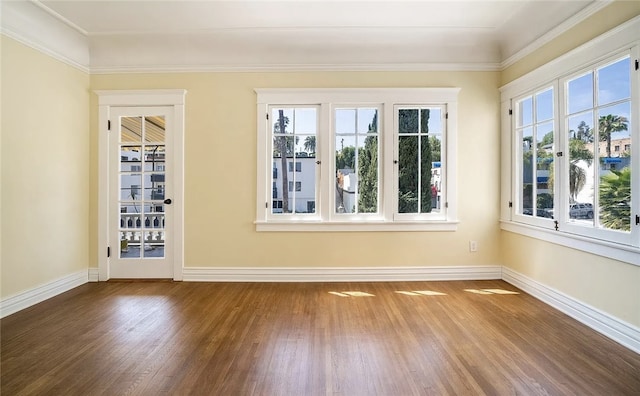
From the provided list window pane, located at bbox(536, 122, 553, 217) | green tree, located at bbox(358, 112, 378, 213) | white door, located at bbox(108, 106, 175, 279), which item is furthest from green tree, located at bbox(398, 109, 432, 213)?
white door, located at bbox(108, 106, 175, 279)

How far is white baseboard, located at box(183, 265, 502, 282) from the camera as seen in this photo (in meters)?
3.89

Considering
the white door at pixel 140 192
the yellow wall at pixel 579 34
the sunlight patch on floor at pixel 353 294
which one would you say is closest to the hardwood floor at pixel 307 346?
the sunlight patch on floor at pixel 353 294

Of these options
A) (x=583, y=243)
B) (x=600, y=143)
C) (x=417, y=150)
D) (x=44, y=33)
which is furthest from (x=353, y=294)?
(x=44, y=33)

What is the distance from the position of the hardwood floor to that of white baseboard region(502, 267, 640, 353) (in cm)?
9

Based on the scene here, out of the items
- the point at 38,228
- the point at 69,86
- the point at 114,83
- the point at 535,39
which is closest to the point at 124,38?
the point at 114,83

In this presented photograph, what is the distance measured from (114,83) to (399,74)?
3.45 m

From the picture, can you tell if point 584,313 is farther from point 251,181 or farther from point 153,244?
point 153,244

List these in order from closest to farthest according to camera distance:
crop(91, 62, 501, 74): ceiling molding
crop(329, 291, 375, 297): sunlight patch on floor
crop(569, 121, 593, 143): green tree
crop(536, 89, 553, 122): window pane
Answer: crop(569, 121, 593, 143): green tree, crop(536, 89, 553, 122): window pane, crop(329, 291, 375, 297): sunlight patch on floor, crop(91, 62, 501, 74): ceiling molding

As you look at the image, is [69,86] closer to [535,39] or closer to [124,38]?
[124,38]

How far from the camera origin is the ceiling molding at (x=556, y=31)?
2.62 meters

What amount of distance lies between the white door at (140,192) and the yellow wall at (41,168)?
1.06 feet

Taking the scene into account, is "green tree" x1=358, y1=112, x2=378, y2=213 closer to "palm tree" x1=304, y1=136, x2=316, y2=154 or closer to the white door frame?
"palm tree" x1=304, y1=136, x2=316, y2=154

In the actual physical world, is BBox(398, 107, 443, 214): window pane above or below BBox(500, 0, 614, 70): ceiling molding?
below

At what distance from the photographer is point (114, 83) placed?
12.9 ft
